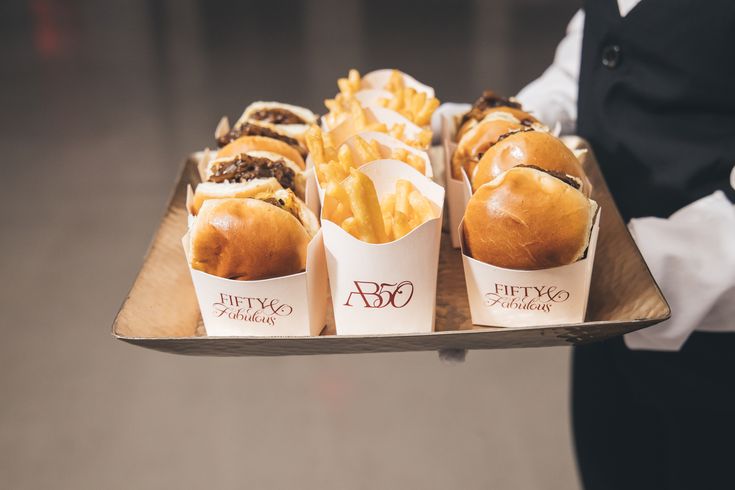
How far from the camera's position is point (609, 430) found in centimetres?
221

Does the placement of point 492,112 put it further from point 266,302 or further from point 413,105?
point 266,302

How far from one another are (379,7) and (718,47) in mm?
7504

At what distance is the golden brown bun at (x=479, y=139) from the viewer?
1.82 meters

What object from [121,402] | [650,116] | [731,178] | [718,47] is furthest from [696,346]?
[121,402]

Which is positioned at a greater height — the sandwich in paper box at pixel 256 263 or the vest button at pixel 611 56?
the vest button at pixel 611 56

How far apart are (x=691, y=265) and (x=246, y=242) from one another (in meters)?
0.95

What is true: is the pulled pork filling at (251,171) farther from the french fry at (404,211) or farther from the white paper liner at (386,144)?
the french fry at (404,211)

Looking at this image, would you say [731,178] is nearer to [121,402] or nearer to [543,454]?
[543,454]

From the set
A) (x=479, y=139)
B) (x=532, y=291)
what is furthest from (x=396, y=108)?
(x=532, y=291)

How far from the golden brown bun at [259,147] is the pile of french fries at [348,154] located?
0.11 meters

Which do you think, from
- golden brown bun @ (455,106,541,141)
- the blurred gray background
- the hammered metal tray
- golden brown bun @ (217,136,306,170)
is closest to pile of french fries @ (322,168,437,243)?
the hammered metal tray

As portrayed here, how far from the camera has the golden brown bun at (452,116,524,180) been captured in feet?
5.98

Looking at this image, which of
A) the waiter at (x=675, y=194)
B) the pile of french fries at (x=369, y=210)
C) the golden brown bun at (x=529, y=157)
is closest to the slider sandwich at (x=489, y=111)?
the waiter at (x=675, y=194)

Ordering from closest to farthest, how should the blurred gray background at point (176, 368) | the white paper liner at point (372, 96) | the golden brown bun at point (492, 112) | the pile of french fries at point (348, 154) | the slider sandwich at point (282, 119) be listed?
1. the pile of french fries at point (348, 154)
2. the golden brown bun at point (492, 112)
3. the slider sandwich at point (282, 119)
4. the white paper liner at point (372, 96)
5. the blurred gray background at point (176, 368)
